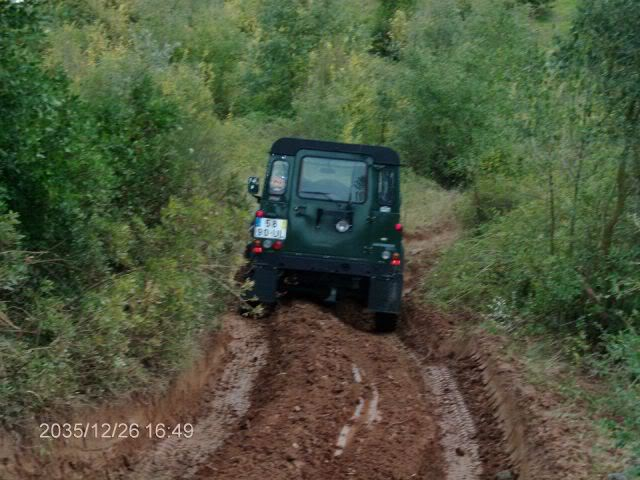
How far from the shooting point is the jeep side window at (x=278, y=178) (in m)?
13.2

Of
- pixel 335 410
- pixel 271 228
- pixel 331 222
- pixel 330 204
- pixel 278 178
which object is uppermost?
pixel 278 178

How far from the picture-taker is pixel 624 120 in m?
11.2

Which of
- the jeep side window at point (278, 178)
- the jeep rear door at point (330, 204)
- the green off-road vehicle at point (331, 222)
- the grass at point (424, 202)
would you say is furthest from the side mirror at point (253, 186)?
the grass at point (424, 202)

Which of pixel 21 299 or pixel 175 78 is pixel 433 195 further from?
pixel 21 299

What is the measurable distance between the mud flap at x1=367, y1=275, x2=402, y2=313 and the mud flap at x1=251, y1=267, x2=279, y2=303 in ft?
4.32

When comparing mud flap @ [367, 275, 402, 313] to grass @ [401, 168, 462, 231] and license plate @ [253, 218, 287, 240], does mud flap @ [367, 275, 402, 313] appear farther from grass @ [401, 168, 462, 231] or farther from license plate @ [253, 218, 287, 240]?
grass @ [401, 168, 462, 231]

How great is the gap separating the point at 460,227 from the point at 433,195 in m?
3.02

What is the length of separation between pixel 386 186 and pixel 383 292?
1.49 m

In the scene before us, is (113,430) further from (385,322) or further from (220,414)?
(385,322)

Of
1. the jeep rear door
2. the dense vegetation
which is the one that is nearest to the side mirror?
the jeep rear door

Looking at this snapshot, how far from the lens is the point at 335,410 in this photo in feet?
30.7

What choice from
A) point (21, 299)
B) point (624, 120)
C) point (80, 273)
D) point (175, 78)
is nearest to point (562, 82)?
point (624, 120)

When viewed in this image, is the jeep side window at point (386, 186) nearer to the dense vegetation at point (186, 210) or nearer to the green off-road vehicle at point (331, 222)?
the green off-road vehicle at point (331, 222)

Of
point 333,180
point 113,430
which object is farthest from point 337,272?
point 113,430
